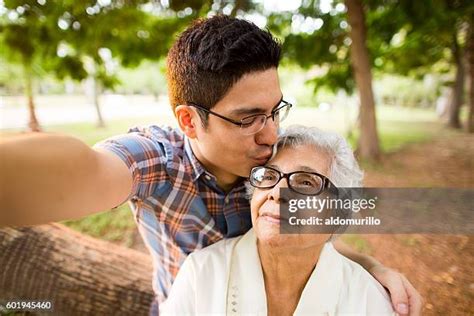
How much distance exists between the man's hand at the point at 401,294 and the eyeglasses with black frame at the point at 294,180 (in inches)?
8.2

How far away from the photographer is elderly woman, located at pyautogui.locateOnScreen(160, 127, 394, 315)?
0.65 metres

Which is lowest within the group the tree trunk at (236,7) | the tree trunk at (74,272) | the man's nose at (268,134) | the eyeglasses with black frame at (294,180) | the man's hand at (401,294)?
the tree trunk at (74,272)

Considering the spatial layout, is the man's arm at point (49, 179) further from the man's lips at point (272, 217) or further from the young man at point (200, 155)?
the man's lips at point (272, 217)

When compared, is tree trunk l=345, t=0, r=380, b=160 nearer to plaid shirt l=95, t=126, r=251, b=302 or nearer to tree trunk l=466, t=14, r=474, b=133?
tree trunk l=466, t=14, r=474, b=133

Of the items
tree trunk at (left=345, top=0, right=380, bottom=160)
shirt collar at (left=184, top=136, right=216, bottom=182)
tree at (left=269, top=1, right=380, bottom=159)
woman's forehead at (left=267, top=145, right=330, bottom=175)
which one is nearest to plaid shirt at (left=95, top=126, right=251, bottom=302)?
shirt collar at (left=184, top=136, right=216, bottom=182)

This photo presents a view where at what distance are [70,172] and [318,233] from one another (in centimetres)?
45

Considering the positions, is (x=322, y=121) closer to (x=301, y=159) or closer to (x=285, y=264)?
(x=301, y=159)

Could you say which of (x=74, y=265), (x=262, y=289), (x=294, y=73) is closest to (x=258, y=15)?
(x=294, y=73)

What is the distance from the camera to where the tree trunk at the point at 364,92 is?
4.09 feet

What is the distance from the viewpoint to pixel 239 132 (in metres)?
0.63

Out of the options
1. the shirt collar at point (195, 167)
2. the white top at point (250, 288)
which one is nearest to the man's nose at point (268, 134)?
the shirt collar at point (195, 167)

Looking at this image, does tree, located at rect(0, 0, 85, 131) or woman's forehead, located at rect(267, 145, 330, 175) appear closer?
woman's forehead, located at rect(267, 145, 330, 175)

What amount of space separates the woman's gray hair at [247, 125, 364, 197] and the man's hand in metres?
0.19

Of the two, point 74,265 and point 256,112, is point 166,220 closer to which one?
point 256,112
